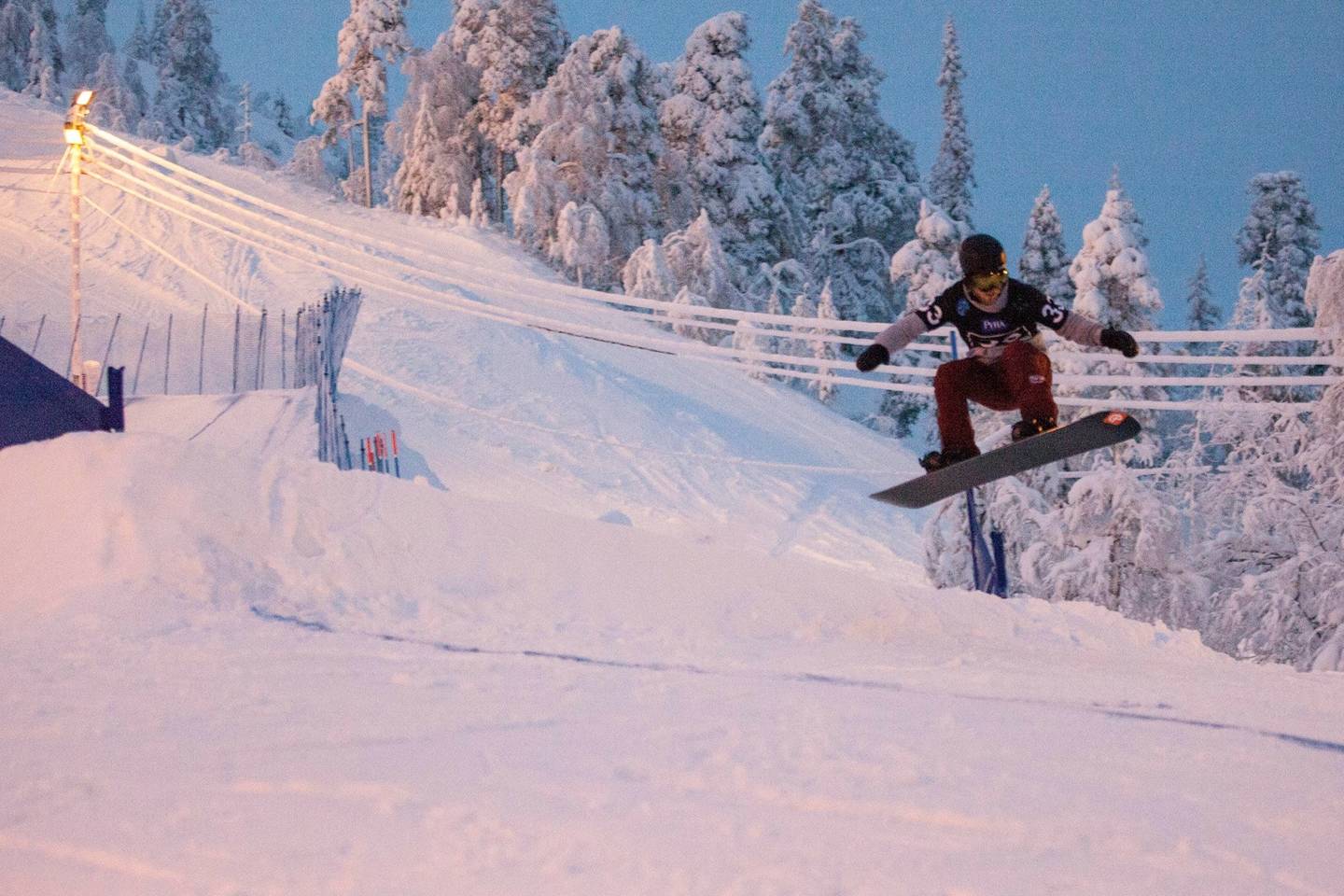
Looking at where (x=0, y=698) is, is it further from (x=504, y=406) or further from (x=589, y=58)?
(x=589, y=58)

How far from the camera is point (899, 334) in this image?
22.1 ft

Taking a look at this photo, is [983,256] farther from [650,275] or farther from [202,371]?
[650,275]

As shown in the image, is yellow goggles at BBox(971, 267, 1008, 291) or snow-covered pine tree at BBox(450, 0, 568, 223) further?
snow-covered pine tree at BBox(450, 0, 568, 223)

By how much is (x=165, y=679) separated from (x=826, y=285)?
83.6 feet

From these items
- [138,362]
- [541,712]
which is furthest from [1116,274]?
[541,712]

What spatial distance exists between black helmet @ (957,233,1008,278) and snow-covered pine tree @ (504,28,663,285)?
24.7 m

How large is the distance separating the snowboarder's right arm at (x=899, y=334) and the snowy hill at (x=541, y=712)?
1.62 m

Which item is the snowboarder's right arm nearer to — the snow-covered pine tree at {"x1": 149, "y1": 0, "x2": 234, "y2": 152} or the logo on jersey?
the logo on jersey

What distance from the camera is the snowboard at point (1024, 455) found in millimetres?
6160

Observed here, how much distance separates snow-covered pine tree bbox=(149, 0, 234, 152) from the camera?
50031mm

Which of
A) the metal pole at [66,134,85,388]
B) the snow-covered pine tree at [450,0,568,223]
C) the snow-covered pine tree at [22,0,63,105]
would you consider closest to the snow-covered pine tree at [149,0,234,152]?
the snow-covered pine tree at [22,0,63,105]

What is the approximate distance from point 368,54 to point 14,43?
2168 cm

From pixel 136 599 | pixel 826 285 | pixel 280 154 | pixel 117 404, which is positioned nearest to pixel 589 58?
pixel 826 285

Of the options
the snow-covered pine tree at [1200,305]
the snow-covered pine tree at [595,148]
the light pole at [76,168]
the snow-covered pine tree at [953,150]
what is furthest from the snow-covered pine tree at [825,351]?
the light pole at [76,168]
